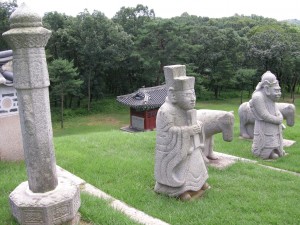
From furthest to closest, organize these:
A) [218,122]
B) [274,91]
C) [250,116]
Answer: [250,116], [274,91], [218,122]

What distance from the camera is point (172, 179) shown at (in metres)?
6.55

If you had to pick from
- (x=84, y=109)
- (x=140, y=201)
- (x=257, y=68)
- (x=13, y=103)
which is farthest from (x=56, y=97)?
(x=140, y=201)

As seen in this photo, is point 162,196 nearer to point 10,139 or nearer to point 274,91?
point 10,139

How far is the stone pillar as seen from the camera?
464 cm

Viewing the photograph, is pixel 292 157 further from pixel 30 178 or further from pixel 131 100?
pixel 131 100

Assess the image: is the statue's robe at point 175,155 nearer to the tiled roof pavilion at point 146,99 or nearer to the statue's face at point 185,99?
the statue's face at point 185,99

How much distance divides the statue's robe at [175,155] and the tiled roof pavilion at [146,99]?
64.2 feet

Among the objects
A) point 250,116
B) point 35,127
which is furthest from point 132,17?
point 35,127

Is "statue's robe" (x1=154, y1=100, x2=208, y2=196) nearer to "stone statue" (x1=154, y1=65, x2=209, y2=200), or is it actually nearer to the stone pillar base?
"stone statue" (x1=154, y1=65, x2=209, y2=200)

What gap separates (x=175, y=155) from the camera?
254 inches

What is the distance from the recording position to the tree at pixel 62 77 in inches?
1023

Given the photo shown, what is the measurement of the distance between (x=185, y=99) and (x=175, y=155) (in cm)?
105

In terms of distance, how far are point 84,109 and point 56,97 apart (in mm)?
2754

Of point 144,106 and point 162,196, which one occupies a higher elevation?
point 162,196
